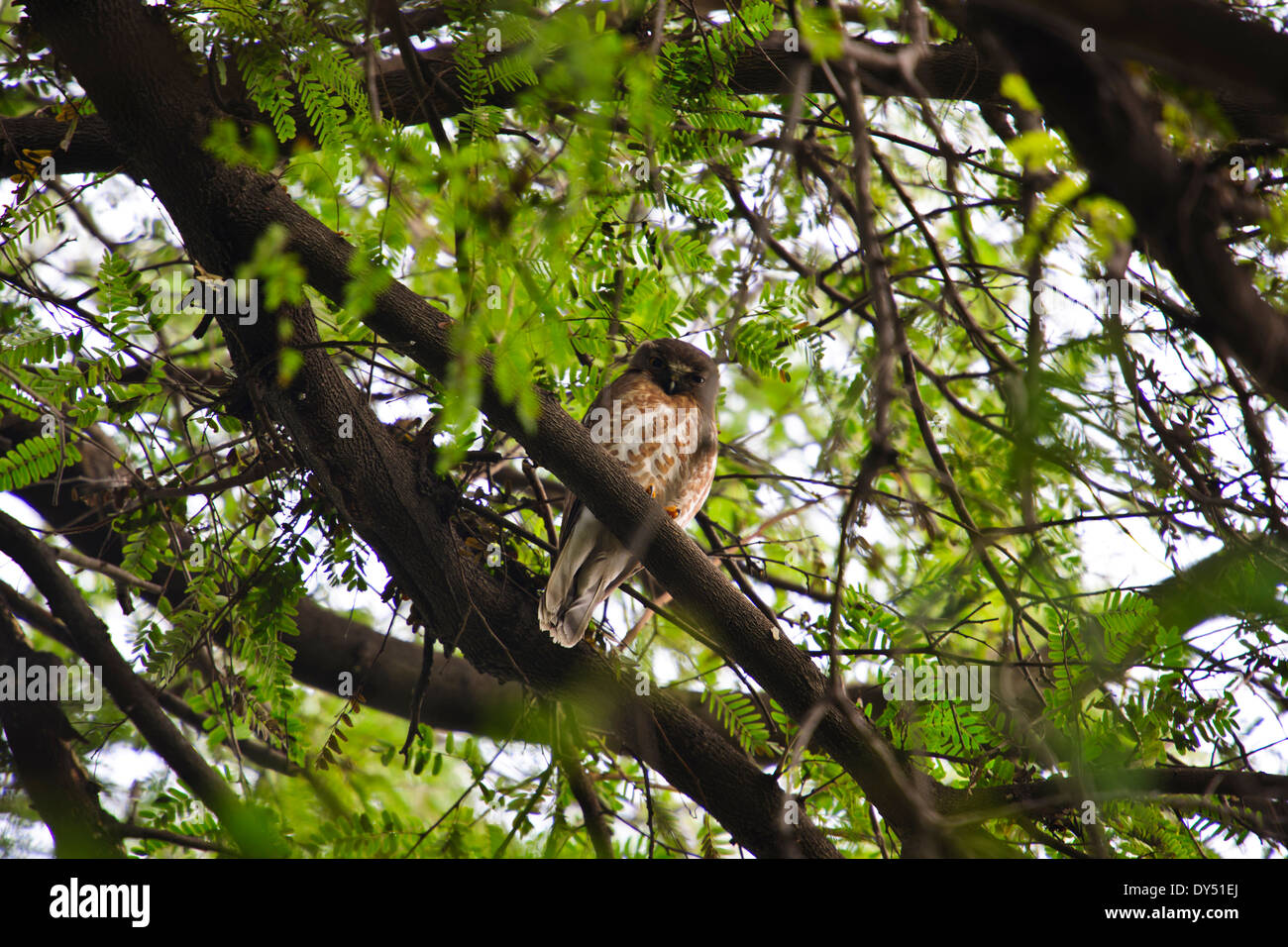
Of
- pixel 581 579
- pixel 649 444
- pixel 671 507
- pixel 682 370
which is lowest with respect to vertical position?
pixel 581 579

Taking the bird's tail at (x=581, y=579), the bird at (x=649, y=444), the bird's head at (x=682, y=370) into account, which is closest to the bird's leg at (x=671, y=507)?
the bird at (x=649, y=444)

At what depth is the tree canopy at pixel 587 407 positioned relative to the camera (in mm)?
2174

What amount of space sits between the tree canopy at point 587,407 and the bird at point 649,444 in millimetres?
212

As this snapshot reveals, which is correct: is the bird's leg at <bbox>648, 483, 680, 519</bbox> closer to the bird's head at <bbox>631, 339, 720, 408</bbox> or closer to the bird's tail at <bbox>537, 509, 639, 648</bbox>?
the bird's tail at <bbox>537, 509, 639, 648</bbox>

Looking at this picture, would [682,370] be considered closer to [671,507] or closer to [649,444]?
[649,444]

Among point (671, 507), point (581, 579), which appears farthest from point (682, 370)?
point (581, 579)

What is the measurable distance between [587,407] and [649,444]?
0.54m

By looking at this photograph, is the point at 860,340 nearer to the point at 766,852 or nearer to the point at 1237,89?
the point at 766,852

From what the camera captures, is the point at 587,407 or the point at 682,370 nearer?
the point at 587,407

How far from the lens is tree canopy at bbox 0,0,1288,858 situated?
2.17 meters

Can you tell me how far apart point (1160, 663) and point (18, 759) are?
13.1 ft

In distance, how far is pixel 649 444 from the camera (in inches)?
197

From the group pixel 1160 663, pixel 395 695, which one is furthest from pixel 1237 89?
pixel 395 695

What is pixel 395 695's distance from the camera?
4984 millimetres
